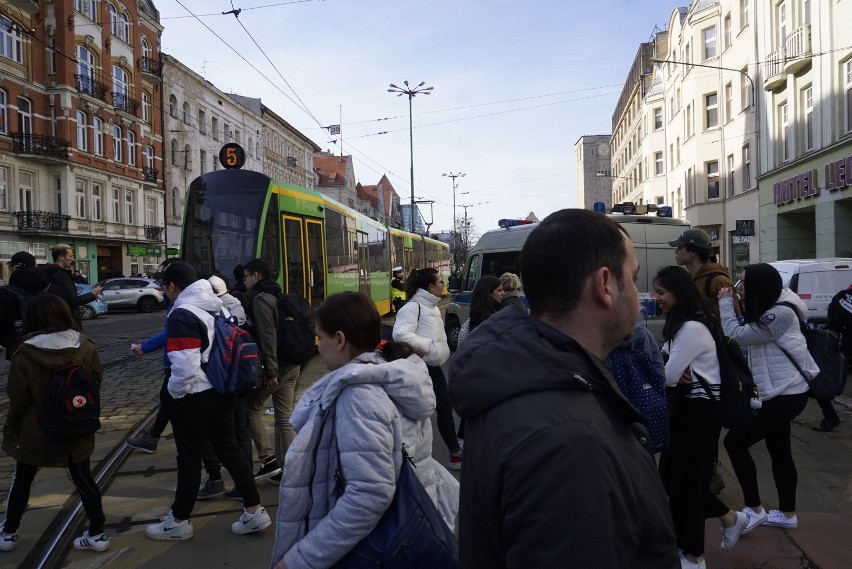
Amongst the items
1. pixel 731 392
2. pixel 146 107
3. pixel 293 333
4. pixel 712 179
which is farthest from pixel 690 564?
pixel 146 107

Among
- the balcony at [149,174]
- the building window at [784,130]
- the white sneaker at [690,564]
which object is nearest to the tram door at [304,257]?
the white sneaker at [690,564]

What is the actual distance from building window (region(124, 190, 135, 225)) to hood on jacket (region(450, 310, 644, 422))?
146 feet

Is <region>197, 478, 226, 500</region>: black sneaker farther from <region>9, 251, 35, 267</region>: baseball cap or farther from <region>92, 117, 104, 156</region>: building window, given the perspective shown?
<region>92, 117, 104, 156</region>: building window

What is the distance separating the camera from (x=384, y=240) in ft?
80.9

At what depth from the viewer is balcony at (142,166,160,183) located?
44.4 meters

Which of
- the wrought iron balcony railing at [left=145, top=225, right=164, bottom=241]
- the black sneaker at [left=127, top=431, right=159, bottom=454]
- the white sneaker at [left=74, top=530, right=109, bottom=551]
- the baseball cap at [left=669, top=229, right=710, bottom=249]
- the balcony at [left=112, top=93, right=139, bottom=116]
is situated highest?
the balcony at [left=112, top=93, right=139, bottom=116]

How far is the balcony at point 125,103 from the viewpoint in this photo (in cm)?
4104

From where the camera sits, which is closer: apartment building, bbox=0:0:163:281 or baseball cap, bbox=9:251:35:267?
baseball cap, bbox=9:251:35:267

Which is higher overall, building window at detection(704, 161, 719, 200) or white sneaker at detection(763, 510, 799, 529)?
building window at detection(704, 161, 719, 200)

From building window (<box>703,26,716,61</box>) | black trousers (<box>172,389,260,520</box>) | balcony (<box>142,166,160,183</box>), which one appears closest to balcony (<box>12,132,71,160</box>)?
balcony (<box>142,166,160,183</box>)

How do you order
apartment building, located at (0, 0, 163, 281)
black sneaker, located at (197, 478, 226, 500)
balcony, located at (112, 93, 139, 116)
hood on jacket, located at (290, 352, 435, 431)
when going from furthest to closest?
balcony, located at (112, 93, 139, 116)
apartment building, located at (0, 0, 163, 281)
black sneaker, located at (197, 478, 226, 500)
hood on jacket, located at (290, 352, 435, 431)

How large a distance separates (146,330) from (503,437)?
68.2 ft

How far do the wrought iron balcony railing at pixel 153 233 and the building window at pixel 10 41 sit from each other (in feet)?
41.2

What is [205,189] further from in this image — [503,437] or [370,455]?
[503,437]
